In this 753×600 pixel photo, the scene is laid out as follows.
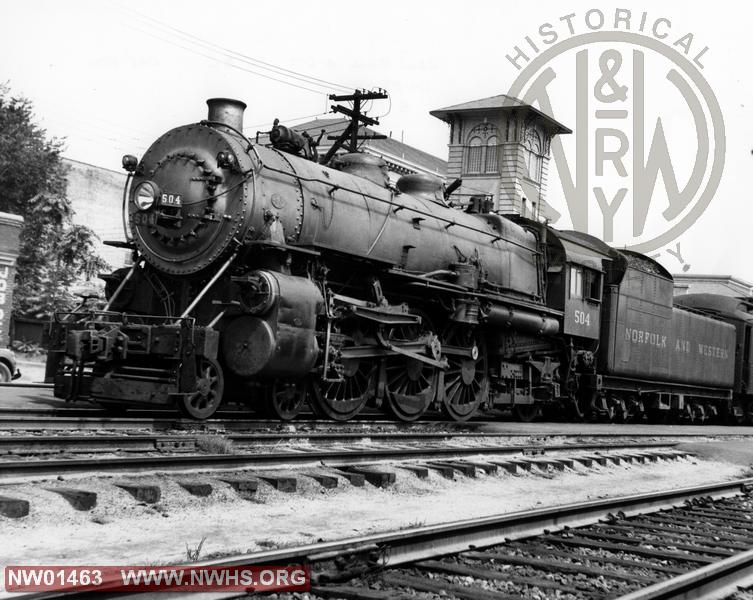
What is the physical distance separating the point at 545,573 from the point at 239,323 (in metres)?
6.04

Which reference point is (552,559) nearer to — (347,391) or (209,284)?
(209,284)

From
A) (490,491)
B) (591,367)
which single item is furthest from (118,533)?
(591,367)

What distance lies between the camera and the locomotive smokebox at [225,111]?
11.1 metres

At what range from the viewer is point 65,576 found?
3930 mm

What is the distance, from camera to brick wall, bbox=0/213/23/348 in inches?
933

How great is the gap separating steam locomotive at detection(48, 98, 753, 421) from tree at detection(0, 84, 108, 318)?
22.8 m

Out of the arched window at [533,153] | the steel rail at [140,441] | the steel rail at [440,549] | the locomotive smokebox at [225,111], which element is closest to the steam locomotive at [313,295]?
the locomotive smokebox at [225,111]

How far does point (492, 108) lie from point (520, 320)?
129 ft

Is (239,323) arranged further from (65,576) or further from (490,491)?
(65,576)

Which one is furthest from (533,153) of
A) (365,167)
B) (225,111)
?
(225,111)

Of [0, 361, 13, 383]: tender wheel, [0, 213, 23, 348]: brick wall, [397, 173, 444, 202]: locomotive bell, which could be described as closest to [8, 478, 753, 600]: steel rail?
[397, 173, 444, 202]: locomotive bell

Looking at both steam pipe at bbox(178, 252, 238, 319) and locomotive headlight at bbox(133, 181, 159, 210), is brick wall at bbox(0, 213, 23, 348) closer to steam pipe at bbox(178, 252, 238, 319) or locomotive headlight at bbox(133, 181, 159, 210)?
locomotive headlight at bbox(133, 181, 159, 210)

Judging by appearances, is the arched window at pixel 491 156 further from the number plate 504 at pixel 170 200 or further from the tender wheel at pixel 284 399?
the number plate 504 at pixel 170 200

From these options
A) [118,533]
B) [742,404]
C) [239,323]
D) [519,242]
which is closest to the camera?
[118,533]
